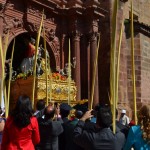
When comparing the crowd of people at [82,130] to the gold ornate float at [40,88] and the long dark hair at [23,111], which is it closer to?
the long dark hair at [23,111]

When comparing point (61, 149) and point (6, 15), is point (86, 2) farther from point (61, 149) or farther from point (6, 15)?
A: point (61, 149)

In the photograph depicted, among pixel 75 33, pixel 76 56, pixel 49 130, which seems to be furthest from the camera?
pixel 75 33

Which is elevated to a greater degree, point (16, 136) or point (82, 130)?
point (82, 130)

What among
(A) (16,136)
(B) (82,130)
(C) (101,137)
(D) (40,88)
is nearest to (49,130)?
(A) (16,136)

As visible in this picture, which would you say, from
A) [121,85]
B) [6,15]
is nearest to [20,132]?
[6,15]

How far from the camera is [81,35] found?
17.3 meters

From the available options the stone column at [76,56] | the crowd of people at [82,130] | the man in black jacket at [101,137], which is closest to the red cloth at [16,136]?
the crowd of people at [82,130]

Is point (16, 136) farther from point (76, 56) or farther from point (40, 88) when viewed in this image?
point (76, 56)

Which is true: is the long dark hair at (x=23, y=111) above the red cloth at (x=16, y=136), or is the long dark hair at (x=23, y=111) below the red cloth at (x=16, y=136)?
above

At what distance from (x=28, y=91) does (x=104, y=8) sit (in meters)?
7.23

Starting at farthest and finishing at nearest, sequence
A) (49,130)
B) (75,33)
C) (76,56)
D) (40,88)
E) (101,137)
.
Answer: (75,33) → (76,56) → (40,88) → (49,130) → (101,137)

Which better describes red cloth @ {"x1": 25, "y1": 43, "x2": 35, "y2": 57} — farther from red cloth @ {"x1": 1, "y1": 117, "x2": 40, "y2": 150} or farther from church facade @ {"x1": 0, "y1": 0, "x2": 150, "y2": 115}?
red cloth @ {"x1": 1, "y1": 117, "x2": 40, "y2": 150}

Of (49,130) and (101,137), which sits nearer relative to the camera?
(101,137)

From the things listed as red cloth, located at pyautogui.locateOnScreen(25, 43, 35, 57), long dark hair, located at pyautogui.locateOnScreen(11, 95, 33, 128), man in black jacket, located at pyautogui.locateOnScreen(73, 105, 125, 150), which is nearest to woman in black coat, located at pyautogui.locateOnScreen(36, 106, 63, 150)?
long dark hair, located at pyautogui.locateOnScreen(11, 95, 33, 128)
